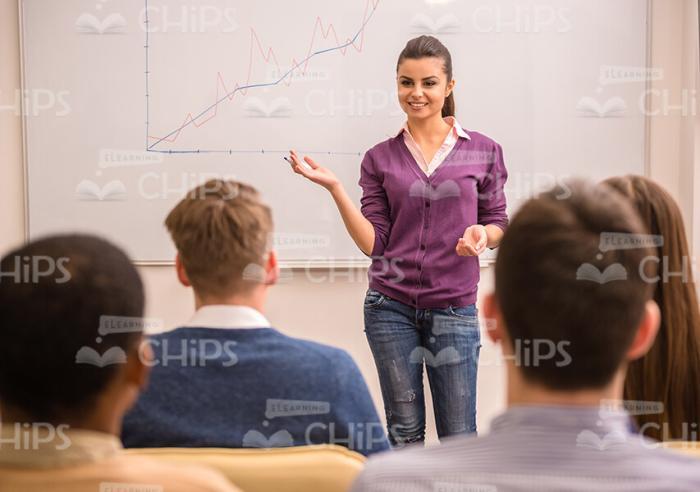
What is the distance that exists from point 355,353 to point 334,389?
2013mm

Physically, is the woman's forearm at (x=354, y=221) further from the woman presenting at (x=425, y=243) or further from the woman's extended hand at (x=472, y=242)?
the woman's extended hand at (x=472, y=242)

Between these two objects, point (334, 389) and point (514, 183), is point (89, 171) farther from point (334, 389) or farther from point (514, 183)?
point (334, 389)

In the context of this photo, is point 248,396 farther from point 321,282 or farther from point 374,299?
point 321,282

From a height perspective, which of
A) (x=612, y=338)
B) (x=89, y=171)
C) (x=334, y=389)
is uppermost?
(x=89, y=171)

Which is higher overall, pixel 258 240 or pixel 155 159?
pixel 155 159

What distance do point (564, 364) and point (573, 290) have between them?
82 millimetres

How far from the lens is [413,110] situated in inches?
104

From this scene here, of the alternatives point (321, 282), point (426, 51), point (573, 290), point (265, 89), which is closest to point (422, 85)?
point (426, 51)

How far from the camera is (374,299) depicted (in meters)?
2.59

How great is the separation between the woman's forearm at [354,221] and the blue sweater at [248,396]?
1216mm

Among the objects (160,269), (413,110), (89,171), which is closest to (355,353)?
(160,269)

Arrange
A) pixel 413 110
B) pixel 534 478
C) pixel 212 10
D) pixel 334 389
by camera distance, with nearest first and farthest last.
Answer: pixel 534 478
pixel 334 389
pixel 413 110
pixel 212 10

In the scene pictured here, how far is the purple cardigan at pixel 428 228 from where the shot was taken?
2543mm

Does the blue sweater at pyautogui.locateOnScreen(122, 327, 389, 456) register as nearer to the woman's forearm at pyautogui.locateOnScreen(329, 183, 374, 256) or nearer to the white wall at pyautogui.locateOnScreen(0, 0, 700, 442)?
the woman's forearm at pyautogui.locateOnScreen(329, 183, 374, 256)
